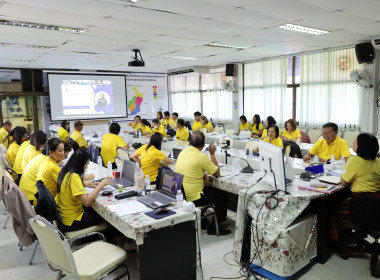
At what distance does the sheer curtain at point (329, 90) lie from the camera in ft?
23.4

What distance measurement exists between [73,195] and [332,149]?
141 inches

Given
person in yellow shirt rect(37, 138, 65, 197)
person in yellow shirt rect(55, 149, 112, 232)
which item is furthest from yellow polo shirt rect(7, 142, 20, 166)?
person in yellow shirt rect(55, 149, 112, 232)

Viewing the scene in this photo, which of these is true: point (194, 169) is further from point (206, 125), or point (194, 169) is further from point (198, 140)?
point (206, 125)

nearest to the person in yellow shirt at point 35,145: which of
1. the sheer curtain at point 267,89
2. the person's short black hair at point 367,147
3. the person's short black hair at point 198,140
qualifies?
the person's short black hair at point 198,140

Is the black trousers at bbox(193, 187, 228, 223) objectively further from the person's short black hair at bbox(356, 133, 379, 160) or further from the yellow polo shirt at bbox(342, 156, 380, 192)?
the person's short black hair at bbox(356, 133, 379, 160)

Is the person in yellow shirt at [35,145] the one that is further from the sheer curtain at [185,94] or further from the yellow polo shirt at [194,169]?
the sheer curtain at [185,94]

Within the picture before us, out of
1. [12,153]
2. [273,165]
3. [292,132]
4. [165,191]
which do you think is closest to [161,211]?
[165,191]

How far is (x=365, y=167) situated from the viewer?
280cm

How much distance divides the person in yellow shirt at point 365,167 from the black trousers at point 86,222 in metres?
2.48

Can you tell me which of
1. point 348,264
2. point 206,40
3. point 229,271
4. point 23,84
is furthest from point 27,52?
point 348,264

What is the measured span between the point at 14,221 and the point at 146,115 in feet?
32.2

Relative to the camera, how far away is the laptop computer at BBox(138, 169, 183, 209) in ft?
8.88

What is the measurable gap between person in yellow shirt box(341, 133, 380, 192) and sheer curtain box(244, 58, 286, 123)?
591cm

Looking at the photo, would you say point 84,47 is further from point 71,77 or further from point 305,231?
point 305,231
